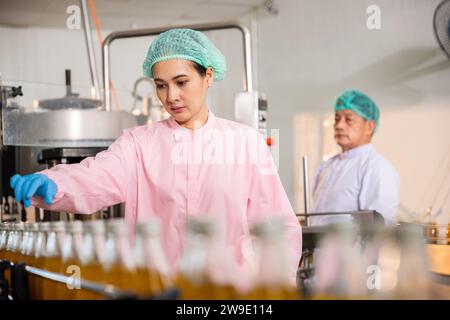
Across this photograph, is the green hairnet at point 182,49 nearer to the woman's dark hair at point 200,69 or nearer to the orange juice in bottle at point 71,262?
the woman's dark hair at point 200,69

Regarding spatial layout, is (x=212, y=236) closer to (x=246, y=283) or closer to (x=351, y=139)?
(x=246, y=283)

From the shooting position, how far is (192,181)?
2.83 feet

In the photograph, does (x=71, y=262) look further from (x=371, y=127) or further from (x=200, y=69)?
(x=371, y=127)

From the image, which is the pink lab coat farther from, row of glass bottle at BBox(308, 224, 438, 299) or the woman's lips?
row of glass bottle at BBox(308, 224, 438, 299)

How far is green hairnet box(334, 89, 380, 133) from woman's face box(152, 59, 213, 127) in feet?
0.87

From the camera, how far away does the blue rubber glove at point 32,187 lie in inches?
27.6

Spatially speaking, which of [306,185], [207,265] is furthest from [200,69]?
[207,265]

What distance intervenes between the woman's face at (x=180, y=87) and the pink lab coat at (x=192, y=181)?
4 cm

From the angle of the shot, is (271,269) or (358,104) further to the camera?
(358,104)

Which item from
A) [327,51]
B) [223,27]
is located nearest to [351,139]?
[327,51]

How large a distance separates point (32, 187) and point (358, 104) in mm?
558

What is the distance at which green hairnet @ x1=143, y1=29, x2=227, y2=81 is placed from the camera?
0.83 meters

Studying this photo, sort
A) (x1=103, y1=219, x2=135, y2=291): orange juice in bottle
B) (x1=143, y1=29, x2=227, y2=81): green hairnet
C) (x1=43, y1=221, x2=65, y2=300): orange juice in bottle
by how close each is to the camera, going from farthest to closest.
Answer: (x1=143, y1=29, x2=227, y2=81): green hairnet < (x1=43, y1=221, x2=65, y2=300): orange juice in bottle < (x1=103, y1=219, x2=135, y2=291): orange juice in bottle

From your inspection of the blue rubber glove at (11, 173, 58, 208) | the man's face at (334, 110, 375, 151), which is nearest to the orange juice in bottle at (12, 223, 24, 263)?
the blue rubber glove at (11, 173, 58, 208)
